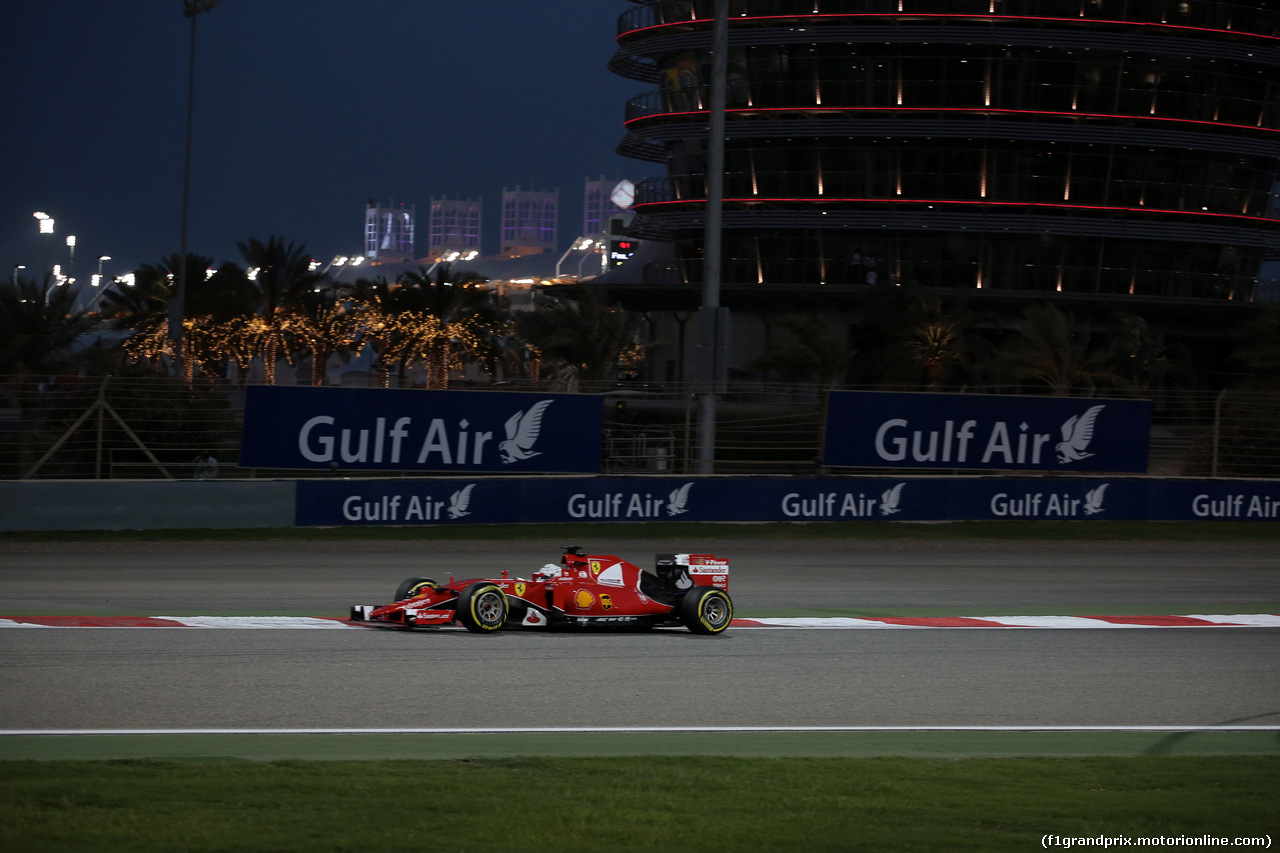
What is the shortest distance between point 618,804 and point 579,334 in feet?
146

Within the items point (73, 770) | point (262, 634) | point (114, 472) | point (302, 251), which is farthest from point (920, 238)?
point (73, 770)

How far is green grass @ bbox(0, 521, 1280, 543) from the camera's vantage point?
2106 centimetres

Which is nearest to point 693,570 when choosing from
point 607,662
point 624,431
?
point 607,662

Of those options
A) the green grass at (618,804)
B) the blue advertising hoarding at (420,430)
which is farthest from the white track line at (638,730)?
the blue advertising hoarding at (420,430)

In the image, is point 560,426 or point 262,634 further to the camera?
point 560,426

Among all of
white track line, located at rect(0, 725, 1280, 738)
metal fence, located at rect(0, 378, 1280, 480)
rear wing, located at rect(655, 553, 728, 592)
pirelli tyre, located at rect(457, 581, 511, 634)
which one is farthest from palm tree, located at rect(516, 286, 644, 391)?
white track line, located at rect(0, 725, 1280, 738)

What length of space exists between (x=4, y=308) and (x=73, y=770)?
25.7 m

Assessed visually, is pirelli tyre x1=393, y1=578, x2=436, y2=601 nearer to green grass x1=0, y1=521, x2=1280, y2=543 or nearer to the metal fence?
green grass x1=0, y1=521, x2=1280, y2=543

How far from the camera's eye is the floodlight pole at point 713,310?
80.4 feet

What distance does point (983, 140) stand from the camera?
55.4 metres

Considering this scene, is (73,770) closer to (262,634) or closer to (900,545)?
(262,634)

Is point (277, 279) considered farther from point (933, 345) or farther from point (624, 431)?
point (624, 431)

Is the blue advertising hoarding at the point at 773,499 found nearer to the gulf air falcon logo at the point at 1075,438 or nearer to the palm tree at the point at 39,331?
the gulf air falcon logo at the point at 1075,438

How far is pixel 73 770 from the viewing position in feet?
23.2
